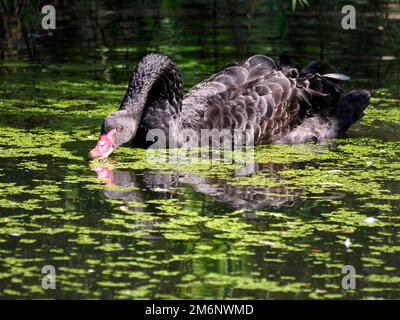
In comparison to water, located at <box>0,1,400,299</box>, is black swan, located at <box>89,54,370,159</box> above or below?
above

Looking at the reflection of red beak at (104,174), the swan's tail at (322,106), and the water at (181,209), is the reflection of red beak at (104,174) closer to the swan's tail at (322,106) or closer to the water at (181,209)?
the water at (181,209)

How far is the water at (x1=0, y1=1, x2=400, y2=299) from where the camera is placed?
525 centimetres

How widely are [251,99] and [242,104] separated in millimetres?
116

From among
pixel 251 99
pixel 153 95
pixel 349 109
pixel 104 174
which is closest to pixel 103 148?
pixel 104 174

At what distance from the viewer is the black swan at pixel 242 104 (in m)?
8.20

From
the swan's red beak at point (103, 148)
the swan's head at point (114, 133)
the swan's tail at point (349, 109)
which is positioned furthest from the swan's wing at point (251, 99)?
the swan's red beak at point (103, 148)

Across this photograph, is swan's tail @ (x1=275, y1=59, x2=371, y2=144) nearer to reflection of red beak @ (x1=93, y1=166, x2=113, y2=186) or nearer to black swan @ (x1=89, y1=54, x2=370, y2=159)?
black swan @ (x1=89, y1=54, x2=370, y2=159)

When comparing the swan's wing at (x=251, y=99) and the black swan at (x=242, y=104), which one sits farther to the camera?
the swan's wing at (x=251, y=99)

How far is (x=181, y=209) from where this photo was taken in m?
6.45

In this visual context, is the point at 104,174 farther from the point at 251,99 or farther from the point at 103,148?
the point at 251,99

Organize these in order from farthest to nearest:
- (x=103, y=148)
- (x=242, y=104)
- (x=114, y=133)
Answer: (x=242, y=104)
(x=114, y=133)
(x=103, y=148)

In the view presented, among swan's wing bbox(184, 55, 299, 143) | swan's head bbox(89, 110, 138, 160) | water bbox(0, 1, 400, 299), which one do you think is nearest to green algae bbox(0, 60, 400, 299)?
water bbox(0, 1, 400, 299)

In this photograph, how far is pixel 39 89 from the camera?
34.3 ft
